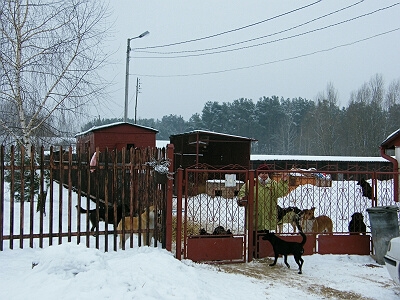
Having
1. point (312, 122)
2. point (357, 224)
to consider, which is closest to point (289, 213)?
point (357, 224)

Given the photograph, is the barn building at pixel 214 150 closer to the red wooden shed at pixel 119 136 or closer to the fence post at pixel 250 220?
the red wooden shed at pixel 119 136

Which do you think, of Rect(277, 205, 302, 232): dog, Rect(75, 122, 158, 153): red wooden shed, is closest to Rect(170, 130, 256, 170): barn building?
Rect(75, 122, 158, 153): red wooden shed

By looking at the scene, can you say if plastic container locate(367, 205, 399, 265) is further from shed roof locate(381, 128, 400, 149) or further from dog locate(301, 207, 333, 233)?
shed roof locate(381, 128, 400, 149)

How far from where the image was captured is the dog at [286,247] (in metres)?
6.98

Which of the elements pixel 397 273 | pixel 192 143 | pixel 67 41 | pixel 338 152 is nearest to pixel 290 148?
pixel 338 152

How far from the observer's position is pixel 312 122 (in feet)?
206

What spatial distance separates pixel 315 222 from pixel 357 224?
0.83 meters

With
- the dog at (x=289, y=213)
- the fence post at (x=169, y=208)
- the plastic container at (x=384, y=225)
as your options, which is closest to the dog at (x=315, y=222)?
the dog at (x=289, y=213)

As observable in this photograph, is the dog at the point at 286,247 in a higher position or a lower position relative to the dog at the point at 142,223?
lower

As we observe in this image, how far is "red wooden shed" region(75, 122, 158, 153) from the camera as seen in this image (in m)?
19.0

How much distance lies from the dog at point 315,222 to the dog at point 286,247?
1283 mm

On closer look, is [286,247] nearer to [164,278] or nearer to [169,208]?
[169,208]

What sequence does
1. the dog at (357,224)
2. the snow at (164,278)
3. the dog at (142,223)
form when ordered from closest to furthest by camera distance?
the snow at (164,278) → the dog at (142,223) → the dog at (357,224)

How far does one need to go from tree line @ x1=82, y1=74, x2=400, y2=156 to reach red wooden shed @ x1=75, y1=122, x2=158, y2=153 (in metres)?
14.9
